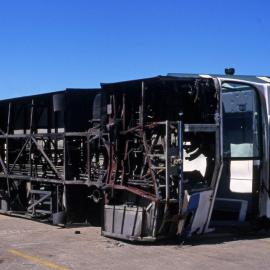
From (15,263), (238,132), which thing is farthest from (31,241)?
(238,132)

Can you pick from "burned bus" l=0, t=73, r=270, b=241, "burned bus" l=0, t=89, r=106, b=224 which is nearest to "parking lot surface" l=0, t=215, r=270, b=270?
"burned bus" l=0, t=73, r=270, b=241

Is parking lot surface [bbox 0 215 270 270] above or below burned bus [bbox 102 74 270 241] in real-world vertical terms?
below

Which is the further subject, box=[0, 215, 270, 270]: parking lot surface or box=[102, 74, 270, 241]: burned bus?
box=[102, 74, 270, 241]: burned bus

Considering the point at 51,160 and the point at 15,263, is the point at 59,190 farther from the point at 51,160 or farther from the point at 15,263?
the point at 15,263

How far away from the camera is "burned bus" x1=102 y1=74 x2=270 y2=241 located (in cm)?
991

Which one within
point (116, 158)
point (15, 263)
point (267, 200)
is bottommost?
point (15, 263)

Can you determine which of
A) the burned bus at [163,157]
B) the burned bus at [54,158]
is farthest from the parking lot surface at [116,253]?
the burned bus at [54,158]

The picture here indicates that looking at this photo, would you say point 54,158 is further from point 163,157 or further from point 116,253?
point 116,253

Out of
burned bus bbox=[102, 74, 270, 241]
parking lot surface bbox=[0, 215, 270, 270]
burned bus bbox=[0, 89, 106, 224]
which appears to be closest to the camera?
parking lot surface bbox=[0, 215, 270, 270]

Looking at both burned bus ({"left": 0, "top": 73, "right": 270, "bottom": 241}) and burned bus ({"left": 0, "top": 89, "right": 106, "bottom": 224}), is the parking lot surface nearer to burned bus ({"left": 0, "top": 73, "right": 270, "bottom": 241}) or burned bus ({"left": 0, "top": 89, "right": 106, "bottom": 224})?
burned bus ({"left": 0, "top": 73, "right": 270, "bottom": 241})

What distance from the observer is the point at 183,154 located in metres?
10.5

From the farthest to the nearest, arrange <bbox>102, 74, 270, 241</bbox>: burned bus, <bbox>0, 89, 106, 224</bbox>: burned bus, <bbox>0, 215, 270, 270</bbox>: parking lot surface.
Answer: <bbox>0, 89, 106, 224</bbox>: burned bus
<bbox>102, 74, 270, 241</bbox>: burned bus
<bbox>0, 215, 270, 270</bbox>: parking lot surface

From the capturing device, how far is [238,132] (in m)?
11.0

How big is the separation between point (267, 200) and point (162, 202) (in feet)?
8.42
